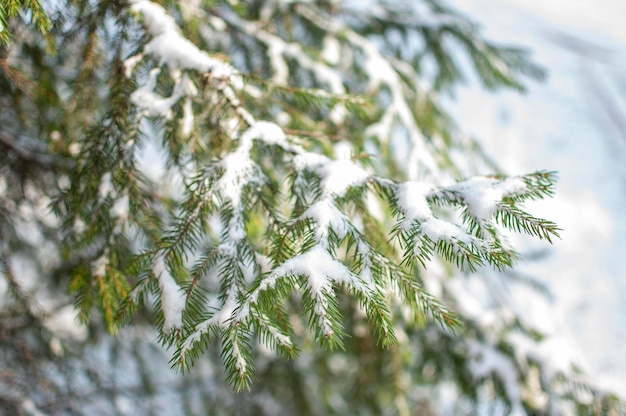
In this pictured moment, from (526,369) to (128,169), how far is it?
83.6 inches

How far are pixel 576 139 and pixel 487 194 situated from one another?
1083cm

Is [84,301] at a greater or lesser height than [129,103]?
lesser

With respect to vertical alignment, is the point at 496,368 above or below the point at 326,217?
below

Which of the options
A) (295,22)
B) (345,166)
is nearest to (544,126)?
(295,22)

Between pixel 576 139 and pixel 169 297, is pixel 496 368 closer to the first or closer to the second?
pixel 169 297

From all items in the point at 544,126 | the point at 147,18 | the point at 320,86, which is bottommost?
the point at 544,126

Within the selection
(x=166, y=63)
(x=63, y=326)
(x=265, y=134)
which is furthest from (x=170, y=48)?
(x=63, y=326)

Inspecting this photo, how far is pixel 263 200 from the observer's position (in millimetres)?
1150

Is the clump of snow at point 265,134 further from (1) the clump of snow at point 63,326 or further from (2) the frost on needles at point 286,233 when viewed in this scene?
(1) the clump of snow at point 63,326

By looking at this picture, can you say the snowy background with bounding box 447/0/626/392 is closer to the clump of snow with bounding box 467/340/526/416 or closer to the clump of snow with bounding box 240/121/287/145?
the clump of snow with bounding box 467/340/526/416

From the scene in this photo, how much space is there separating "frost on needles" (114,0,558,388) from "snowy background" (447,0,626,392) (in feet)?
15.3

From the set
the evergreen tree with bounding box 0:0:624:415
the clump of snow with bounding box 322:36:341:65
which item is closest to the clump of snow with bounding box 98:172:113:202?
the evergreen tree with bounding box 0:0:624:415

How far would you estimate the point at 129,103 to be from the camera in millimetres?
1217

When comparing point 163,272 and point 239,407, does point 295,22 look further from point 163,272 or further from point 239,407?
point 239,407
